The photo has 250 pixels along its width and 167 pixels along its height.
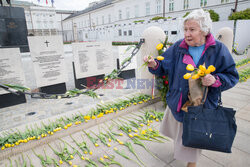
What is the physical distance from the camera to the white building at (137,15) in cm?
2279

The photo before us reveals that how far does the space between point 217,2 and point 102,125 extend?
28265 millimetres

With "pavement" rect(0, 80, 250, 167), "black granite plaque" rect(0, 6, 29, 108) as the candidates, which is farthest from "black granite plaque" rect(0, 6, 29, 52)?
"pavement" rect(0, 80, 250, 167)

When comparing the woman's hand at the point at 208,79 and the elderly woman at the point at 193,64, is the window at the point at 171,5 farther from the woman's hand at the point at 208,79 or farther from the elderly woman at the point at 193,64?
the woman's hand at the point at 208,79

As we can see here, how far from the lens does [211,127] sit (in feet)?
5.02

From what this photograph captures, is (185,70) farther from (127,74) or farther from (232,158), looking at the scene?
(127,74)

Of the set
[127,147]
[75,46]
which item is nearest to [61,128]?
[127,147]

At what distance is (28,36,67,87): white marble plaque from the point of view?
489 cm

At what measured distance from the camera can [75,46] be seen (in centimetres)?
560

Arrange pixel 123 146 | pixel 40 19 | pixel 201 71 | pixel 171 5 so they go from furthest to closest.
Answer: pixel 40 19
pixel 171 5
pixel 123 146
pixel 201 71

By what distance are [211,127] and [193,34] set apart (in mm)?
881

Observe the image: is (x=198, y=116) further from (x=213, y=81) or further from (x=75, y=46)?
(x=75, y=46)

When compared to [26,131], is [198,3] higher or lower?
higher

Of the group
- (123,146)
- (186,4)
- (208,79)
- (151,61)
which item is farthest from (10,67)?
(186,4)

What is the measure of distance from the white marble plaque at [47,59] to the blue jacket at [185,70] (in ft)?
13.7
